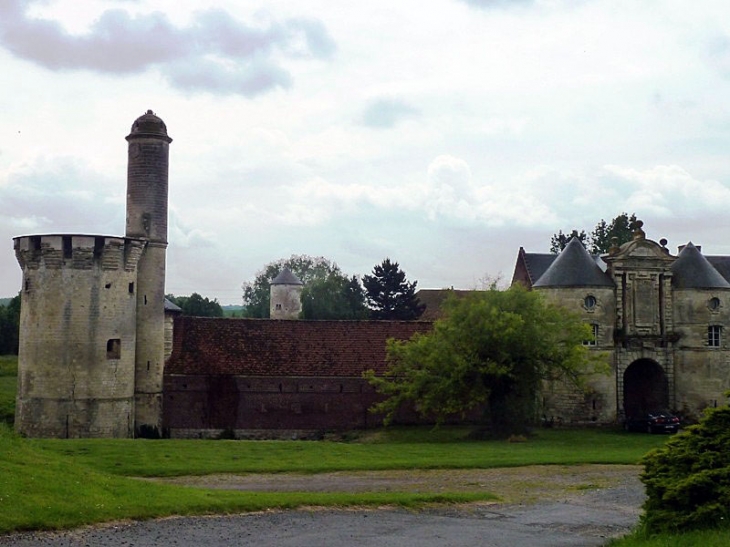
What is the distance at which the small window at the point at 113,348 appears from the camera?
40.0 metres

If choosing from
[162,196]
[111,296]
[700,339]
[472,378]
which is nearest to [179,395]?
[111,296]

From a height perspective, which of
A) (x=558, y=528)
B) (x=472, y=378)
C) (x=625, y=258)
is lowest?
(x=558, y=528)

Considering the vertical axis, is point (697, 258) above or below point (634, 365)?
above

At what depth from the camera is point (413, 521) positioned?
19.2m

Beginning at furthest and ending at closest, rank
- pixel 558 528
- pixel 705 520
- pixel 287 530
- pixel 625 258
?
pixel 625 258, pixel 558 528, pixel 287 530, pixel 705 520

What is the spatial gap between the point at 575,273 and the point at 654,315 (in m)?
4.72

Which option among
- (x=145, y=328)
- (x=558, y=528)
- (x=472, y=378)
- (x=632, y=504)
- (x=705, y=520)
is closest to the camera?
(x=705, y=520)

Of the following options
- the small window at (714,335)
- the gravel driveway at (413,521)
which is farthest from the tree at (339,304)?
the gravel driveway at (413,521)

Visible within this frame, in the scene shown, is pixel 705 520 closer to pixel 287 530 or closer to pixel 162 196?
pixel 287 530

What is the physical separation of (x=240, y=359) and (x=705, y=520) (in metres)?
31.6

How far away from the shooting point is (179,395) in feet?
142

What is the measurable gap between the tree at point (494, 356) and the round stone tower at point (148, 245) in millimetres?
10697

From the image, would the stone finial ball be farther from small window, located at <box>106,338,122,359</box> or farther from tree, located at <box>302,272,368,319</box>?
tree, located at <box>302,272,368,319</box>

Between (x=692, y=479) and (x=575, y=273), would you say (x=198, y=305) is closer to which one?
(x=575, y=273)
